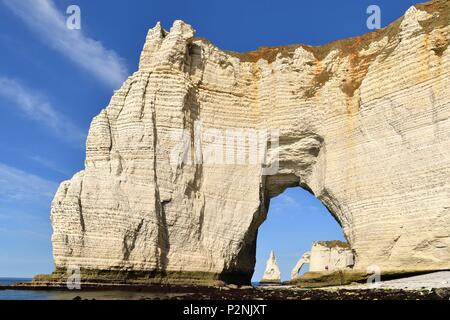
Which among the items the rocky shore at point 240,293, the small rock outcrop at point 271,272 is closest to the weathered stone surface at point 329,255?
the small rock outcrop at point 271,272

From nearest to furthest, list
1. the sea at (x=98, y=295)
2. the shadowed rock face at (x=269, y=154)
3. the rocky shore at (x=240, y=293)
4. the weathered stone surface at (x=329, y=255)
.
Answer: the rocky shore at (x=240, y=293), the sea at (x=98, y=295), the shadowed rock face at (x=269, y=154), the weathered stone surface at (x=329, y=255)

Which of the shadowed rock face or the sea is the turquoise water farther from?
the shadowed rock face

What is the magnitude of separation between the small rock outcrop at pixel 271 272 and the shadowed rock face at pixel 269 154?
118ft

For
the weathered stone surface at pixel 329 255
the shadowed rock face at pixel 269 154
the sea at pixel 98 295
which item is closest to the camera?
the sea at pixel 98 295

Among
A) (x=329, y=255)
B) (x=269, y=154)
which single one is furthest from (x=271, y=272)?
(x=269, y=154)

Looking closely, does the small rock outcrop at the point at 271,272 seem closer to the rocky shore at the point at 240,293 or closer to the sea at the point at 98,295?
the rocky shore at the point at 240,293

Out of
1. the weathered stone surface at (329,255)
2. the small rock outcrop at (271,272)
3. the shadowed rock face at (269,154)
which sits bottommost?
the small rock outcrop at (271,272)

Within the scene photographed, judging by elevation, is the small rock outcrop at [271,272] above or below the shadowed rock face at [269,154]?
below

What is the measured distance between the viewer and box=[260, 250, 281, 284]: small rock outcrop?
62.7m

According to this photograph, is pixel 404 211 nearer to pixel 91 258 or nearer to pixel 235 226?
pixel 235 226

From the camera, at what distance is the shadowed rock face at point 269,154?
761 inches

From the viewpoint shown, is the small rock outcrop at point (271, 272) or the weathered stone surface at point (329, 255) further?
the small rock outcrop at point (271, 272)

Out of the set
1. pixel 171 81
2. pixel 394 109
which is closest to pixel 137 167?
pixel 171 81

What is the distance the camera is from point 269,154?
82.9 ft
